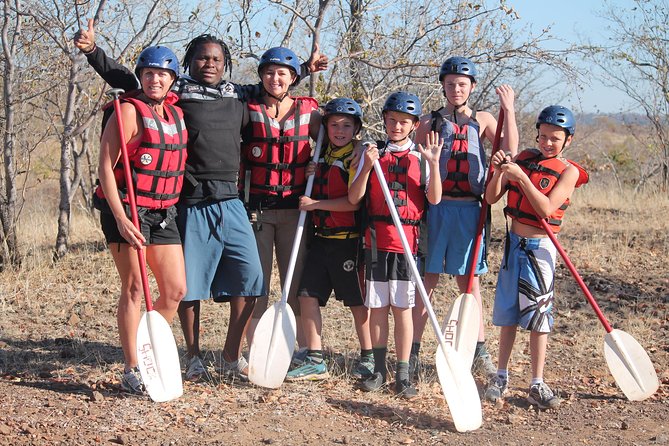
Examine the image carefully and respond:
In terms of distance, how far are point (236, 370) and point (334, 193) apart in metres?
1.37

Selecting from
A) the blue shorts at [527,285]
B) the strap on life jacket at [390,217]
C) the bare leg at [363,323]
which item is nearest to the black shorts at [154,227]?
the bare leg at [363,323]

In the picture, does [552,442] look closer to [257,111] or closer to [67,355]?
[257,111]

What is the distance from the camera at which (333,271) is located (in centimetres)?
548

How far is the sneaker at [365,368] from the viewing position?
5.52 metres

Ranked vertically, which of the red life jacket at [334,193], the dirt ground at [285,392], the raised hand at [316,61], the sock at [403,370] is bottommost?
the dirt ground at [285,392]

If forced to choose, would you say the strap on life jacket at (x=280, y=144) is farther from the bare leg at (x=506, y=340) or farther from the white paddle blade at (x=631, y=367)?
the white paddle blade at (x=631, y=367)

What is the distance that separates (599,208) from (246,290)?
7504 millimetres

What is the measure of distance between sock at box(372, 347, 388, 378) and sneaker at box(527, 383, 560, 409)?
954 mm

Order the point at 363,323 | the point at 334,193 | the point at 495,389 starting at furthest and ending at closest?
the point at 363,323 < the point at 334,193 < the point at 495,389

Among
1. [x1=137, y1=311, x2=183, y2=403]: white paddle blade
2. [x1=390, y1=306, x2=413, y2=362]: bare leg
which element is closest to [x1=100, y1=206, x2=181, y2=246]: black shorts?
[x1=137, y1=311, x2=183, y2=403]: white paddle blade

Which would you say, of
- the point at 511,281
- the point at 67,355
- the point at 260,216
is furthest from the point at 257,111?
the point at 67,355

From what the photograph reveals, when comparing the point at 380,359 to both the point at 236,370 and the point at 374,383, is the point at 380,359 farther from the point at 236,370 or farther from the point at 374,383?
the point at 236,370

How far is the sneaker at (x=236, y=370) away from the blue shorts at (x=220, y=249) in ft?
1.76

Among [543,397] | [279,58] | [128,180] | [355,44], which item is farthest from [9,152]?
[543,397]
